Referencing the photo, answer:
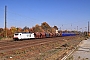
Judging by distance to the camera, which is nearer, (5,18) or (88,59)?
(88,59)

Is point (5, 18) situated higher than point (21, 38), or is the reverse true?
point (5, 18)

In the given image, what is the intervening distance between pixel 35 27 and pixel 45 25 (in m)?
30.5

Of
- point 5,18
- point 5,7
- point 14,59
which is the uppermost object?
point 5,7

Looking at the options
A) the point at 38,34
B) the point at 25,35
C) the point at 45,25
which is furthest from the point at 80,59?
the point at 45,25

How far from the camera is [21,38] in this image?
51.1 m

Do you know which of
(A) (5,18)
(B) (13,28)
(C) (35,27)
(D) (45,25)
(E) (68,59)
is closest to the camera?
(E) (68,59)

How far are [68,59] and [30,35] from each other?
153 ft

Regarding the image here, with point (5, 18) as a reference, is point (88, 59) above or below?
below

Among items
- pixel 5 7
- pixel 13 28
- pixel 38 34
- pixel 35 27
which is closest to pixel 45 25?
pixel 35 27

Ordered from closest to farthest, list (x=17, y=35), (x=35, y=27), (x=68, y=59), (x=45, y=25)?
(x=68, y=59), (x=17, y=35), (x=35, y=27), (x=45, y=25)

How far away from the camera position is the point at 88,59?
487 inches

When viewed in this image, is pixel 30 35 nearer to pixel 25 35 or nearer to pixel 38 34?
pixel 25 35

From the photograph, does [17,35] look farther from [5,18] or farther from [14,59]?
[14,59]

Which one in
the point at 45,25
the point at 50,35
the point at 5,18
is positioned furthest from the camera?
the point at 45,25
